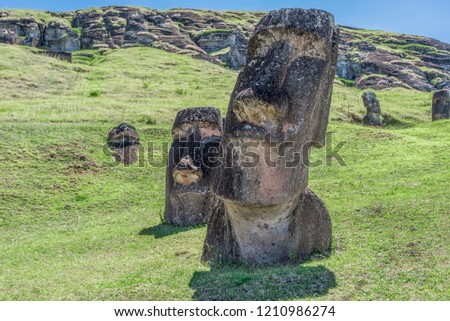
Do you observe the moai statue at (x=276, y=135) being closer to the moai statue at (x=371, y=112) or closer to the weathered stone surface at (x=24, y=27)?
the moai statue at (x=371, y=112)

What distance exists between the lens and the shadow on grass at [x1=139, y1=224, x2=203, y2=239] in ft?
42.0

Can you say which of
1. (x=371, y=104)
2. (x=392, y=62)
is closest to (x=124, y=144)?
(x=371, y=104)

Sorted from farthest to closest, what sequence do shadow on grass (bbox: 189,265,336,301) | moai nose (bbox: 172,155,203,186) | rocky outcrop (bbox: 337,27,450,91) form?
rocky outcrop (bbox: 337,27,450,91) < moai nose (bbox: 172,155,203,186) < shadow on grass (bbox: 189,265,336,301)

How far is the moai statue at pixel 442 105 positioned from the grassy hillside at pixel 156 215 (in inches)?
74.5

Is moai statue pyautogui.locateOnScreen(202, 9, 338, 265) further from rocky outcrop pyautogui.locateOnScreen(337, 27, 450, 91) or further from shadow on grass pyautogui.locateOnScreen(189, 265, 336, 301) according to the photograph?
rocky outcrop pyautogui.locateOnScreen(337, 27, 450, 91)

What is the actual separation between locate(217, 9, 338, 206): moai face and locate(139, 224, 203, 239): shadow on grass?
Answer: 5.13 metres

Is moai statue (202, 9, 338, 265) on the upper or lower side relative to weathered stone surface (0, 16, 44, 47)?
lower

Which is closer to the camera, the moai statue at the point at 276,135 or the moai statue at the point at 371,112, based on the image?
the moai statue at the point at 276,135

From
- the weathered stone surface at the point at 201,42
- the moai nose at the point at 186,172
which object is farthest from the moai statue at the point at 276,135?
the weathered stone surface at the point at 201,42

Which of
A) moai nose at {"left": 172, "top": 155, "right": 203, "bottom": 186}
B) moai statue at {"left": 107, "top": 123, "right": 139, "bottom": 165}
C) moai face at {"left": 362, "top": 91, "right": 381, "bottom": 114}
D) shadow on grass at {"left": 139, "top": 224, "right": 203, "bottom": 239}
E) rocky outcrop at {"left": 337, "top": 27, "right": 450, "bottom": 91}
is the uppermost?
rocky outcrop at {"left": 337, "top": 27, "right": 450, "bottom": 91}

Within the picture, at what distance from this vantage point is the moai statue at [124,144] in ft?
74.0

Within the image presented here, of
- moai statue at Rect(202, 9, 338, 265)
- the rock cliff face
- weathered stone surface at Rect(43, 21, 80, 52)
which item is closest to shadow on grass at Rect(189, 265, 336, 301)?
moai statue at Rect(202, 9, 338, 265)

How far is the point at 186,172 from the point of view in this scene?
43.3 ft

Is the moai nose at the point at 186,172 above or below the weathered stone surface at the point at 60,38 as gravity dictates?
below
